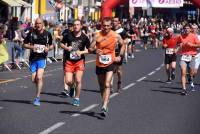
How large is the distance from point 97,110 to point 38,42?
1.98 m

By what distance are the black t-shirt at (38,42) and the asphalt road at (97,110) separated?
40.1 inches

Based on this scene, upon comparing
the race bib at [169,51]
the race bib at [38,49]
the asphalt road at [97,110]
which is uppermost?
Result: the race bib at [38,49]

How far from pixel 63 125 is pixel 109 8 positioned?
23535 millimetres

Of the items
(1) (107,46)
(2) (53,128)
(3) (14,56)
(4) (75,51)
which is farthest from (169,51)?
(2) (53,128)

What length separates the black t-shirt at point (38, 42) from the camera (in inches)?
536

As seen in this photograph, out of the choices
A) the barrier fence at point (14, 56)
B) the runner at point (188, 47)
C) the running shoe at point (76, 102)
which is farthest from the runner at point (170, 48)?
the running shoe at point (76, 102)

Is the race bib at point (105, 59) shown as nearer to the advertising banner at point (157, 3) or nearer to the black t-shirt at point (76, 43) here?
the black t-shirt at point (76, 43)

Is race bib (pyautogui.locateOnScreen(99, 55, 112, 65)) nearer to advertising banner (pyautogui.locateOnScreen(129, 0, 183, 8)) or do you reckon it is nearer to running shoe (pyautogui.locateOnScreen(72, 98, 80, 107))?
running shoe (pyautogui.locateOnScreen(72, 98, 80, 107))

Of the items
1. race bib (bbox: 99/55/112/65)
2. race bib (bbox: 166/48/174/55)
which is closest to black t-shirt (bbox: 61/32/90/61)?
race bib (bbox: 99/55/112/65)

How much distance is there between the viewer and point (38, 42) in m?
13.7

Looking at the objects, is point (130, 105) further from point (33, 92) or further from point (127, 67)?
point (127, 67)

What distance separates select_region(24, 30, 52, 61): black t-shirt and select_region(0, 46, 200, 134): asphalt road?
3.34 feet

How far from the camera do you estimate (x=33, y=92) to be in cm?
1620

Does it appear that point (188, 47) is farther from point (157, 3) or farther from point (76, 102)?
point (157, 3)
